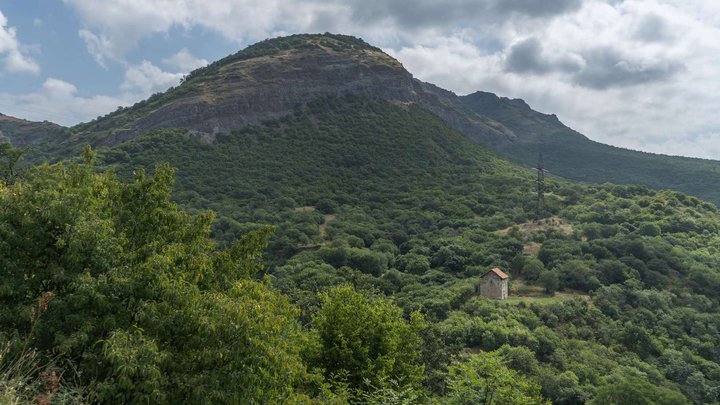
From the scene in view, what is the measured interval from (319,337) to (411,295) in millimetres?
34788

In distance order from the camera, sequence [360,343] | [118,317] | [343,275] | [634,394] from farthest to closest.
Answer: [343,275]
[634,394]
[360,343]
[118,317]

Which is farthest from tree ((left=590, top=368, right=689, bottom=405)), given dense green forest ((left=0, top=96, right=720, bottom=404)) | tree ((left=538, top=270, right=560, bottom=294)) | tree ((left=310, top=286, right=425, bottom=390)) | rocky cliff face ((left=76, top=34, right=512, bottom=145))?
rocky cliff face ((left=76, top=34, right=512, bottom=145))

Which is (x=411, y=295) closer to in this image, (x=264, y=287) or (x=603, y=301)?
(x=603, y=301)

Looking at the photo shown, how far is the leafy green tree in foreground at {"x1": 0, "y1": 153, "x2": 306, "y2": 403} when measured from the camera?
8.24 metres

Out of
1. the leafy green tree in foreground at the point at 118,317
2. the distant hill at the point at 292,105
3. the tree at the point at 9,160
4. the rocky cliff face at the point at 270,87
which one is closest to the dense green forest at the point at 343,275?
the leafy green tree in foreground at the point at 118,317

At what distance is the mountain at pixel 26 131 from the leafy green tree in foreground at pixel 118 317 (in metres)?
138

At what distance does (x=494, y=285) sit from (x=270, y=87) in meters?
88.9

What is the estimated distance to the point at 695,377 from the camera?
41.0 metres

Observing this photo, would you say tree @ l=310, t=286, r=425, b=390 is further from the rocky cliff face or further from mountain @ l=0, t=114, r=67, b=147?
mountain @ l=0, t=114, r=67, b=147

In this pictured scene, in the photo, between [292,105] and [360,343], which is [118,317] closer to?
[360,343]

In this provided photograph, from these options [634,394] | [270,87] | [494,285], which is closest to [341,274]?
[494,285]

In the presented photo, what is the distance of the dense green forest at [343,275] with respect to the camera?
8.94 meters

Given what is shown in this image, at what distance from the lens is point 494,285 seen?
5484 centimetres

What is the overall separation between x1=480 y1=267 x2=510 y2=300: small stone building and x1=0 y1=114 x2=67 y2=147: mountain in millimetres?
120443
